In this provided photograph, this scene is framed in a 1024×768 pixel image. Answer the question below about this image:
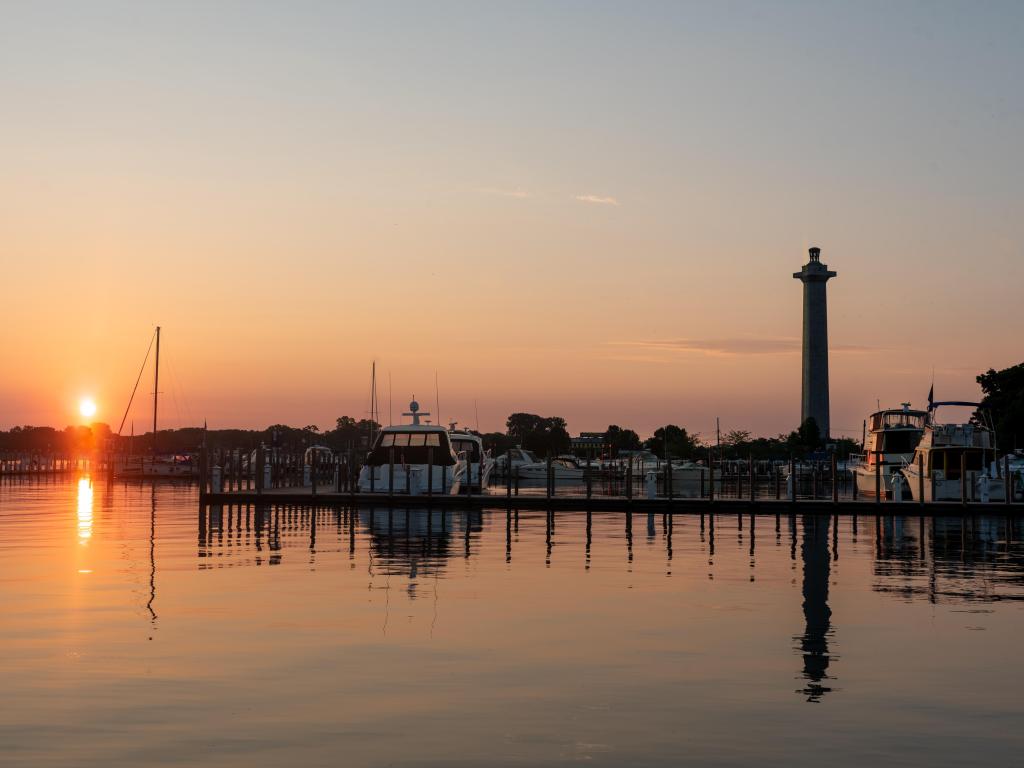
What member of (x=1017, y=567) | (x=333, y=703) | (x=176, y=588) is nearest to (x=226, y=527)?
(x=176, y=588)

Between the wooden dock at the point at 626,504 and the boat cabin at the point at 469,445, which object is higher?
the boat cabin at the point at 469,445

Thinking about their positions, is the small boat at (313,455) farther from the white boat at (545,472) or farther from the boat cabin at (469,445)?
the white boat at (545,472)

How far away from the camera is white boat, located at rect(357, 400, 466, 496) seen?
162 feet

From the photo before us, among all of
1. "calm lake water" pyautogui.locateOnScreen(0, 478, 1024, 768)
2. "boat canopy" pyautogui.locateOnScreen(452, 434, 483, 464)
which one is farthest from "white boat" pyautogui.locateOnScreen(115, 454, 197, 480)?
"calm lake water" pyautogui.locateOnScreen(0, 478, 1024, 768)

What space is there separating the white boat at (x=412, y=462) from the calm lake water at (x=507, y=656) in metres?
20.8

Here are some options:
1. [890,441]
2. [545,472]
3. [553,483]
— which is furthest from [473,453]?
[545,472]

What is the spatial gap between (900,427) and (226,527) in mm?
41830

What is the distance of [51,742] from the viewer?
10.0 metres

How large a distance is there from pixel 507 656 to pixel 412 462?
36.2 m

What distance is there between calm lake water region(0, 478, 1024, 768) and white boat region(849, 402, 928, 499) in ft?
122

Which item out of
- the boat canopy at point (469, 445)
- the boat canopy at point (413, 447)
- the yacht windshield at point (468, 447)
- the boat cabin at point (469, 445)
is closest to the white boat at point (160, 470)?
the yacht windshield at point (468, 447)

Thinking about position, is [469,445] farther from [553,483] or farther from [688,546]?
[688,546]

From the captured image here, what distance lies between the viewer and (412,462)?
50.2 meters

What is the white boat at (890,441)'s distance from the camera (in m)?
65.1
